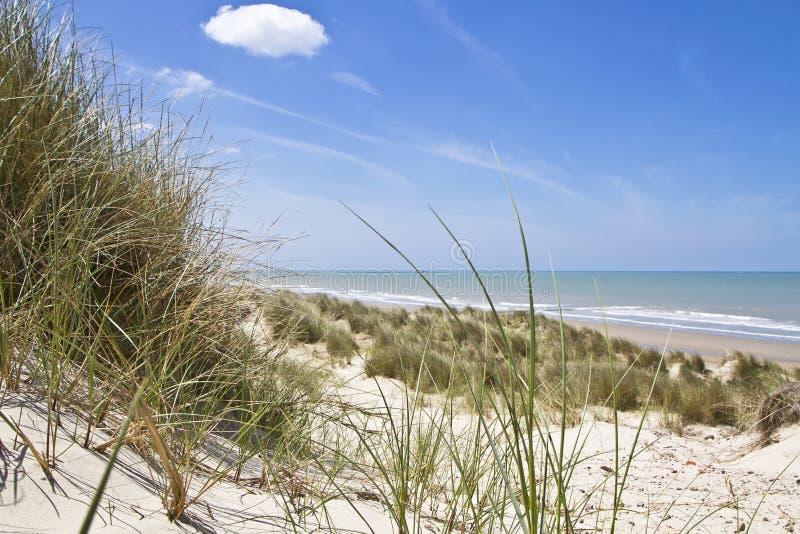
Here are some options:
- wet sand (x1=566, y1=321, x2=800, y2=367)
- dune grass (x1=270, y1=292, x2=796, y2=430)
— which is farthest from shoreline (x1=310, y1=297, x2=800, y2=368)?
dune grass (x1=270, y1=292, x2=796, y2=430)

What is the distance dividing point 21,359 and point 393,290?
30.0 m

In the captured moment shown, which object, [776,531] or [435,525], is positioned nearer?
[435,525]

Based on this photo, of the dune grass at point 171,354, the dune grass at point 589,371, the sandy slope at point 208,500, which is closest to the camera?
the sandy slope at point 208,500

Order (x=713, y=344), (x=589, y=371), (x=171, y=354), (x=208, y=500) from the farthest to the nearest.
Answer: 1. (x=713, y=344)
2. (x=589, y=371)
3. (x=171, y=354)
4. (x=208, y=500)

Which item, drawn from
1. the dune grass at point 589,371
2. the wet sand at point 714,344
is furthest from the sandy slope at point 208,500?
the wet sand at point 714,344

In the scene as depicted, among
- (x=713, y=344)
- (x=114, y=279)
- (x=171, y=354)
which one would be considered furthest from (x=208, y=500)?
(x=713, y=344)

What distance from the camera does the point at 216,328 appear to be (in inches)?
85.7

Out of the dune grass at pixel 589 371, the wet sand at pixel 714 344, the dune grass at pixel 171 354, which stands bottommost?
the wet sand at pixel 714 344

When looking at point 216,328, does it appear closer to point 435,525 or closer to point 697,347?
point 435,525

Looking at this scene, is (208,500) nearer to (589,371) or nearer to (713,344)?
(589,371)

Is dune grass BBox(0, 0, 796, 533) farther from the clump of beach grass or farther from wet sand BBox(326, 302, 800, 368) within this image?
wet sand BBox(326, 302, 800, 368)

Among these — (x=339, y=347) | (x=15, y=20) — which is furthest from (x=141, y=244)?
(x=339, y=347)

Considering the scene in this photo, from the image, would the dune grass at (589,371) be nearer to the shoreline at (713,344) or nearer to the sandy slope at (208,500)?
the sandy slope at (208,500)

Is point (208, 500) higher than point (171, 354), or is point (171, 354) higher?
point (171, 354)
